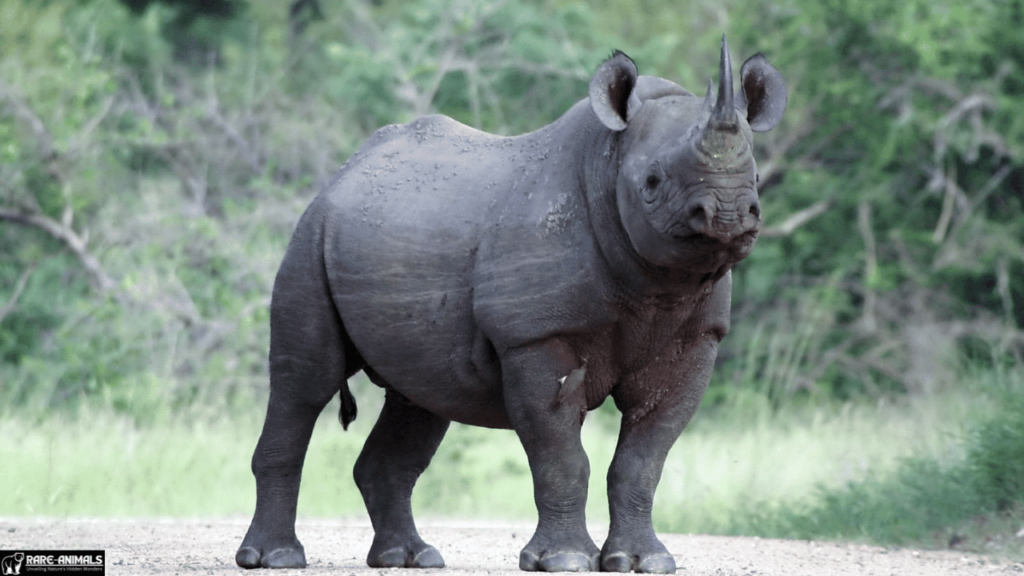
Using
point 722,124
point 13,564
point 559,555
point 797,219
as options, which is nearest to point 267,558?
point 13,564

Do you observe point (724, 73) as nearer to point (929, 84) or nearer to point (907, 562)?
point (907, 562)

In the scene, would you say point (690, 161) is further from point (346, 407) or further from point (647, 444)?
point (346, 407)

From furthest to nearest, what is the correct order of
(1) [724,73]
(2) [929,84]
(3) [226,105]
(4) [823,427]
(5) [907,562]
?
(3) [226,105] → (2) [929,84] → (4) [823,427] → (5) [907,562] → (1) [724,73]

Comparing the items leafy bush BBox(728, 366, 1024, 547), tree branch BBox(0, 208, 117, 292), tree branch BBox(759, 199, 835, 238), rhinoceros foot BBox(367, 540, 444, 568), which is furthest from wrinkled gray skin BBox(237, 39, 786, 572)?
tree branch BBox(759, 199, 835, 238)

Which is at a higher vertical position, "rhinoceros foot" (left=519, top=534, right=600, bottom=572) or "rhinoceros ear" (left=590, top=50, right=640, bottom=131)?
"rhinoceros ear" (left=590, top=50, right=640, bottom=131)

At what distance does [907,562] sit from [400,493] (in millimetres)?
2786

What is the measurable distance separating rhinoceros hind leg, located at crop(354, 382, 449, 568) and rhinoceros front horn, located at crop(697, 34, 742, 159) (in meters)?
2.41

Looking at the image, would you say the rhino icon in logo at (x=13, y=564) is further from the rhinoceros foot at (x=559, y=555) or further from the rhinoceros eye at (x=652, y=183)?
the rhinoceros eye at (x=652, y=183)

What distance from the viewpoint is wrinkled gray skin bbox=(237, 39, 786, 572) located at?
197 inches

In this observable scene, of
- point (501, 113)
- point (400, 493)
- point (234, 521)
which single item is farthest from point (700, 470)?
point (501, 113)

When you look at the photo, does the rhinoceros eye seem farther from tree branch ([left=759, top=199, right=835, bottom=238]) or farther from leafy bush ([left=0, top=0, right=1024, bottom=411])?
tree branch ([left=759, top=199, right=835, bottom=238])

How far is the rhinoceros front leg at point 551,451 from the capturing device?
537 cm

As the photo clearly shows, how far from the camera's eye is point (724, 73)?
4.81m

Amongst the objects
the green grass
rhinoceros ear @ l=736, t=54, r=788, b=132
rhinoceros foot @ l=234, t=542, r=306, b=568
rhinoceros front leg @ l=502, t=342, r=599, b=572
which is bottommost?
the green grass
